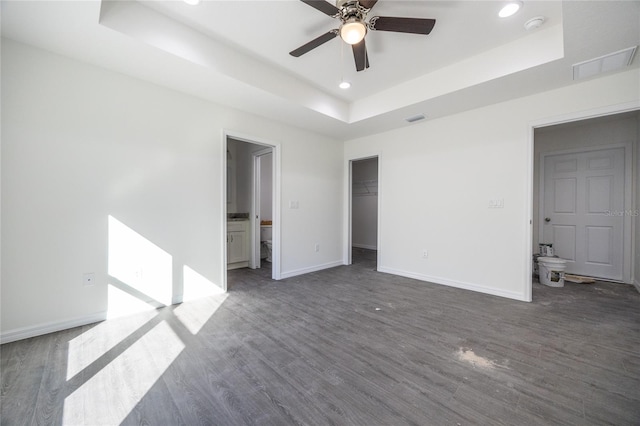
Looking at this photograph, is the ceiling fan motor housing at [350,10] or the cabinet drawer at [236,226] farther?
the cabinet drawer at [236,226]

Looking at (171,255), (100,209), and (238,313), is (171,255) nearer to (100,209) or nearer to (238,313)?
(100,209)

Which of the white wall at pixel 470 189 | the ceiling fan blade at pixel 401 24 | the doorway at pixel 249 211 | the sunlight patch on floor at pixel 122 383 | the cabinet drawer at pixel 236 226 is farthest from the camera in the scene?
the cabinet drawer at pixel 236 226

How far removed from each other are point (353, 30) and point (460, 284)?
3387 millimetres

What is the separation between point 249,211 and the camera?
188 inches

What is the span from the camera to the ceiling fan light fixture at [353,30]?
1.80 meters

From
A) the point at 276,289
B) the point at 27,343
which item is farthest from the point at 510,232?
the point at 27,343

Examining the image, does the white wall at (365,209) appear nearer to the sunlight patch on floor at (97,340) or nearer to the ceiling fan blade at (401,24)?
the ceiling fan blade at (401,24)

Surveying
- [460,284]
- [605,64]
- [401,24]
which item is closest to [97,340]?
[401,24]

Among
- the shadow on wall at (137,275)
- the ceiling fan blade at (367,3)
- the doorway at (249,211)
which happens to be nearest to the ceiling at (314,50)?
the ceiling fan blade at (367,3)

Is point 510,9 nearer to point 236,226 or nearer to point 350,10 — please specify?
point 350,10

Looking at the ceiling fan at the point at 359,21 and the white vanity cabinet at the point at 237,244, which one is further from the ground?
the ceiling fan at the point at 359,21

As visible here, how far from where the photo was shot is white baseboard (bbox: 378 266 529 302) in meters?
3.13

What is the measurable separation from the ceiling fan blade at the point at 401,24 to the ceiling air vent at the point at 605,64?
5.64 ft

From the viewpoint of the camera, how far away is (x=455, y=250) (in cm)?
366
